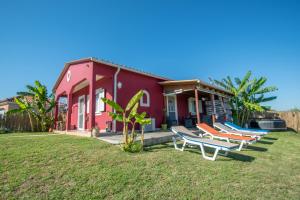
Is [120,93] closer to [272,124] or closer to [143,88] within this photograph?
[143,88]

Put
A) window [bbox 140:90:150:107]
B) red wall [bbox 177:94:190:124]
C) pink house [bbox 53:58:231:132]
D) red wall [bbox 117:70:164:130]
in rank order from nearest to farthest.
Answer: pink house [bbox 53:58:231:132] → red wall [bbox 117:70:164:130] → window [bbox 140:90:150:107] → red wall [bbox 177:94:190:124]

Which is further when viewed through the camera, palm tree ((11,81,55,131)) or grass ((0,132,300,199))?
palm tree ((11,81,55,131))

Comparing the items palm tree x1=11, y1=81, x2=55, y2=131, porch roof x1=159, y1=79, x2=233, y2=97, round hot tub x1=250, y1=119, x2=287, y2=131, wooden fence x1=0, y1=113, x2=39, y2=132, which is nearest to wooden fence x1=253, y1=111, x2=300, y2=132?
round hot tub x1=250, y1=119, x2=287, y2=131

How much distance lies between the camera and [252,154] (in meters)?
6.21

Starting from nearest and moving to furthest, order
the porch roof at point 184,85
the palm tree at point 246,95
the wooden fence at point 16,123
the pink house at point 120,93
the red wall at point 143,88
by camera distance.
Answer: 1. the pink house at point 120,93
2. the red wall at point 143,88
3. the porch roof at point 184,85
4. the wooden fence at point 16,123
5. the palm tree at point 246,95

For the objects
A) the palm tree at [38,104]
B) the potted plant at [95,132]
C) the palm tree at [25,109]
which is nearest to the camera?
the potted plant at [95,132]

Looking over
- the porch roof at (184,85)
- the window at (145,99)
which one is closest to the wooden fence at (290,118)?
the porch roof at (184,85)

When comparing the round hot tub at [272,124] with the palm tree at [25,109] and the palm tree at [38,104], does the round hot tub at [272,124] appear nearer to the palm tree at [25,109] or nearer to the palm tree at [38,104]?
the palm tree at [38,104]

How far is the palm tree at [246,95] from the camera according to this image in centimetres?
1498

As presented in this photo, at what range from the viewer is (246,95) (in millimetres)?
15711

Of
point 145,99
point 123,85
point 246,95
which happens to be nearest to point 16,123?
point 123,85

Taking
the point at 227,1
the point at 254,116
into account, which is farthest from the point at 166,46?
the point at 254,116

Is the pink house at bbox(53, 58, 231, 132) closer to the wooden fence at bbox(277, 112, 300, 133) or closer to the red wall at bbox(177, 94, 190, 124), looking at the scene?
the red wall at bbox(177, 94, 190, 124)

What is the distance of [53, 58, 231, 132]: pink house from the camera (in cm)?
940
